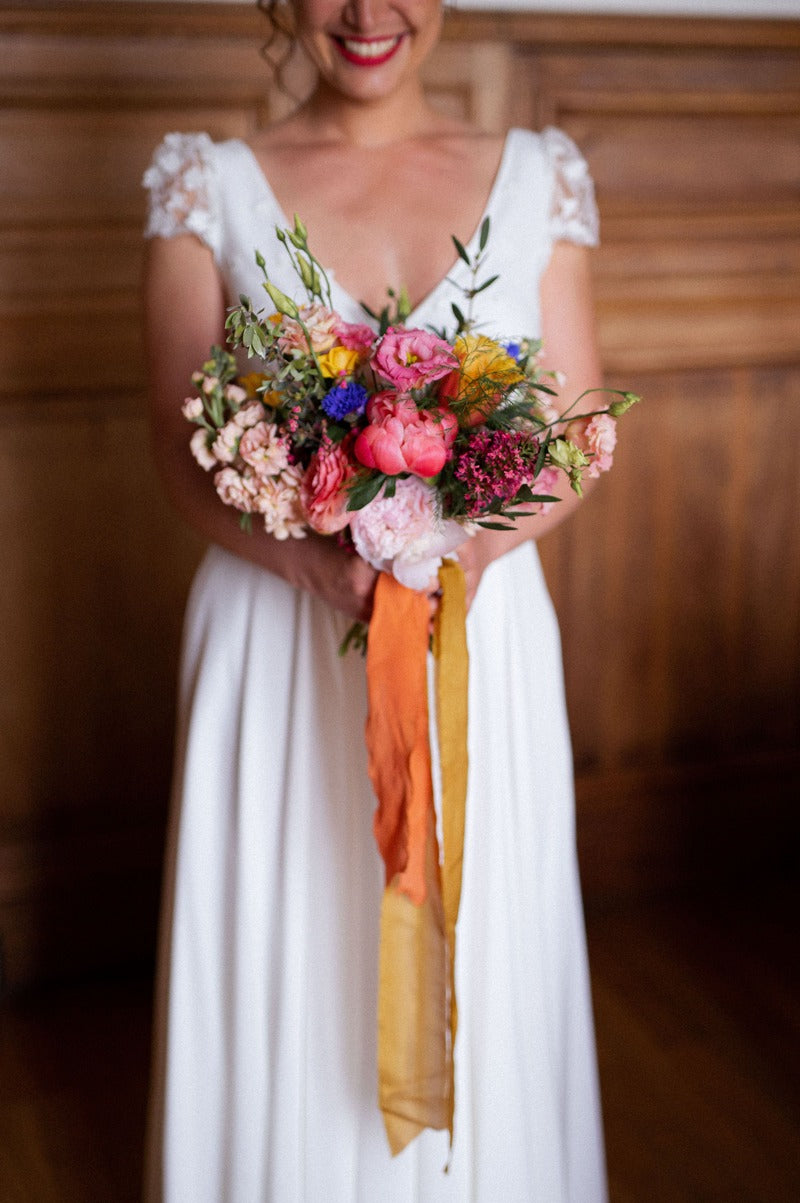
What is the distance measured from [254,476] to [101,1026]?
1843 millimetres

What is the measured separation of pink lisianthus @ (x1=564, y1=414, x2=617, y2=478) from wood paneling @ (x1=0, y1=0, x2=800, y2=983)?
152 centimetres

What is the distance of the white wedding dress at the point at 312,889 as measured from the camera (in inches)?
70.3

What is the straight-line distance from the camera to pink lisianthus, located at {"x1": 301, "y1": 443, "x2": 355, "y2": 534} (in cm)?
139

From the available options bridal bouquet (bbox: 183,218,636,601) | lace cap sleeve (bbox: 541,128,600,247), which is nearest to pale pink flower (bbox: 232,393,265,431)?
bridal bouquet (bbox: 183,218,636,601)

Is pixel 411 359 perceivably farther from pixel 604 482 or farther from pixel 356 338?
pixel 604 482

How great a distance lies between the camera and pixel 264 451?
1.42 m

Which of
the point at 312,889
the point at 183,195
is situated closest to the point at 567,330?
the point at 183,195

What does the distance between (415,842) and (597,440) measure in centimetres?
55

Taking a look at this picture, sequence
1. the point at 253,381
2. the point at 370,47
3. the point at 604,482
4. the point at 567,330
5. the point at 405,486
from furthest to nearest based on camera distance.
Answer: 1. the point at 604,482
2. the point at 567,330
3. the point at 370,47
4. the point at 253,381
5. the point at 405,486

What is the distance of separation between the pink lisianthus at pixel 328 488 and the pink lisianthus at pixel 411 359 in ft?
0.34

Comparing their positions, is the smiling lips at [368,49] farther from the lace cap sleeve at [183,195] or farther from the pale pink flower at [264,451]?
the pale pink flower at [264,451]

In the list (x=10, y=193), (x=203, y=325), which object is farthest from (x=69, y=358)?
(x=203, y=325)

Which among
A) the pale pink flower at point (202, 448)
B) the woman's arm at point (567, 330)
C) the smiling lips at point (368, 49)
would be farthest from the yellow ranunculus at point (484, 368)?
the smiling lips at point (368, 49)

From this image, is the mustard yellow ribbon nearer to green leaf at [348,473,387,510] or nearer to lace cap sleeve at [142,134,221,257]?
green leaf at [348,473,387,510]
